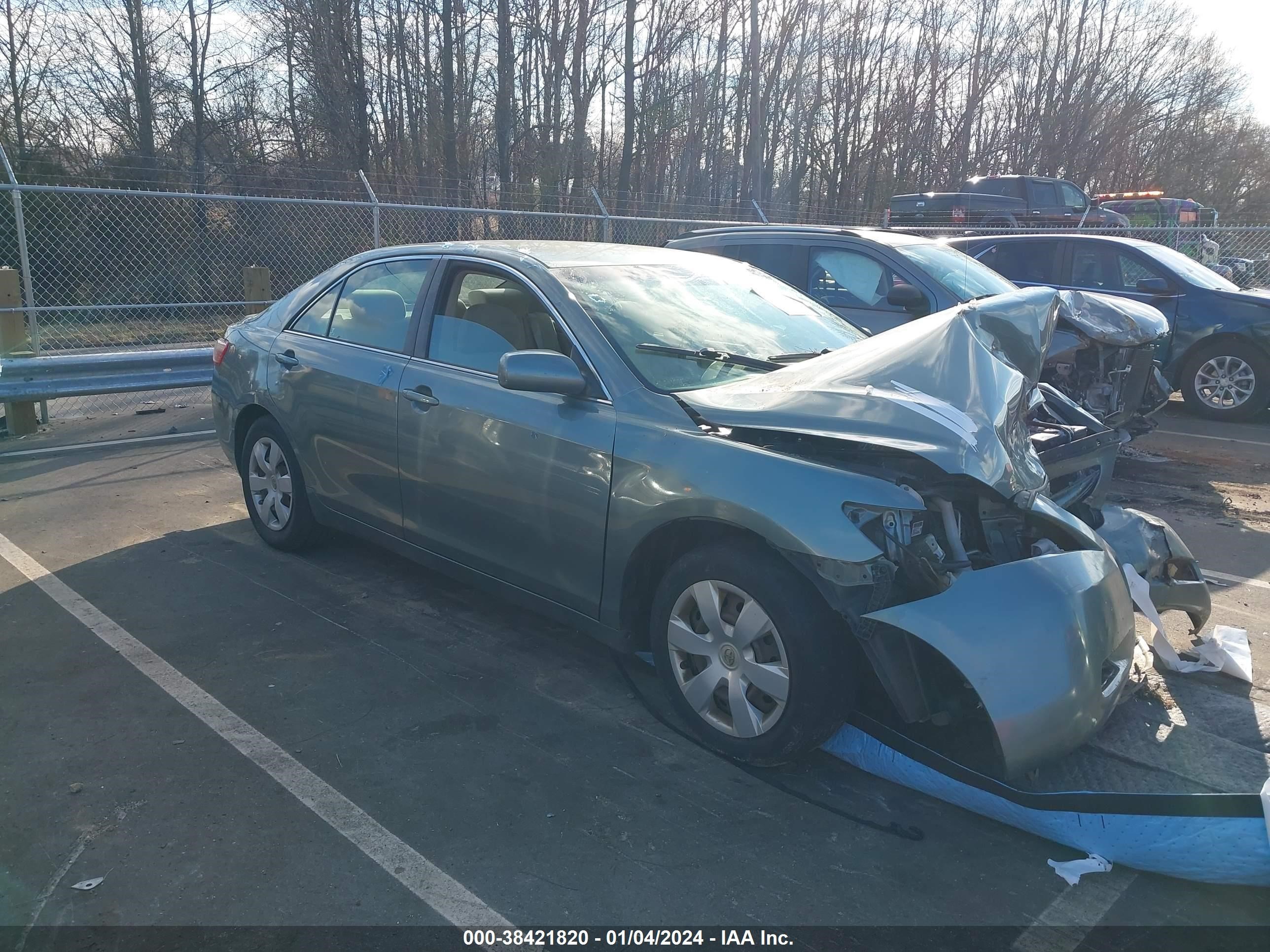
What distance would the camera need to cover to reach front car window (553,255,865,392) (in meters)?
3.89

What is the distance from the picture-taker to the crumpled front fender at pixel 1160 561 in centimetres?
404

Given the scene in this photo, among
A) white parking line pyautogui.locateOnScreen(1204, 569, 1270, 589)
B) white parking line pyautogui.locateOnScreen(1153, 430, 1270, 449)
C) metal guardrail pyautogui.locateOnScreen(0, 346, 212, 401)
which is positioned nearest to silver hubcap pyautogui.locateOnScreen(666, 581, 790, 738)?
white parking line pyautogui.locateOnScreen(1204, 569, 1270, 589)

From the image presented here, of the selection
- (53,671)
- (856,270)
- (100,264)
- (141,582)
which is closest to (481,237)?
(100,264)

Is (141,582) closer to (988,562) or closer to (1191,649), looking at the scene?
(988,562)

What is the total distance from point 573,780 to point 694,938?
0.84 metres

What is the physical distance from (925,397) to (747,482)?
720 mm

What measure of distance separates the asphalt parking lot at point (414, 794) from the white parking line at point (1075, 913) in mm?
11

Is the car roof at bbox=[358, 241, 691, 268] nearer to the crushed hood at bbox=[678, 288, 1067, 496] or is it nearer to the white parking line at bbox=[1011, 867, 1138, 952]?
the crushed hood at bbox=[678, 288, 1067, 496]

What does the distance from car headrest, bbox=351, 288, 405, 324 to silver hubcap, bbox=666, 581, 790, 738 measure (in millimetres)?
2254

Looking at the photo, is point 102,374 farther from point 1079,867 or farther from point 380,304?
point 1079,867

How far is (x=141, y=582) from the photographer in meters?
5.10

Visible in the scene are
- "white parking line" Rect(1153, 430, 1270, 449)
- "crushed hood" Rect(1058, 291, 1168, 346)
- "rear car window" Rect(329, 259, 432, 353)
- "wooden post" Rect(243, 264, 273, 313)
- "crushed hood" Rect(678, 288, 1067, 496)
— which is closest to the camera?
"crushed hood" Rect(678, 288, 1067, 496)

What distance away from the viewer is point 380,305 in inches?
194

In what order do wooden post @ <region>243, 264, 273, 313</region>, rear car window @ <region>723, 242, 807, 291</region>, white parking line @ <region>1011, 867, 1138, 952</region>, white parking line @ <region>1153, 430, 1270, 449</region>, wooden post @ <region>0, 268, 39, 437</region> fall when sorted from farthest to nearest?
wooden post @ <region>243, 264, 273, 313</region>
white parking line @ <region>1153, 430, 1270, 449</region>
wooden post @ <region>0, 268, 39, 437</region>
rear car window @ <region>723, 242, 807, 291</region>
white parking line @ <region>1011, 867, 1138, 952</region>
